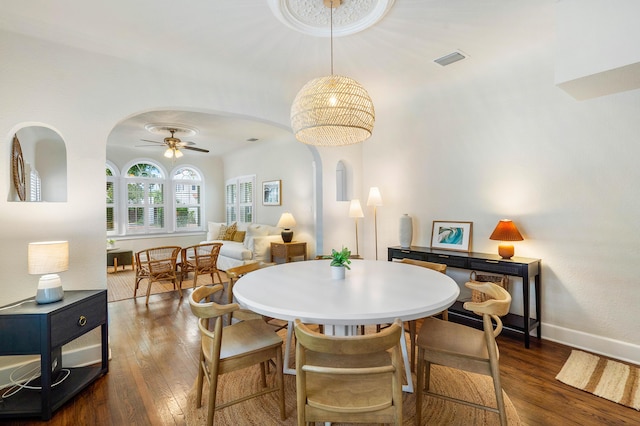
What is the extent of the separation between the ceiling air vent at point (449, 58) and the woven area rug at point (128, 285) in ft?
15.5

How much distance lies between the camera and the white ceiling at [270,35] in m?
2.28

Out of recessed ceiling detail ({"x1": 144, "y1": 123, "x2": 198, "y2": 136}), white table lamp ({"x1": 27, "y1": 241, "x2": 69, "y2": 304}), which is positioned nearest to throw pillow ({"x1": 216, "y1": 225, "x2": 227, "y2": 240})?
recessed ceiling detail ({"x1": 144, "y1": 123, "x2": 198, "y2": 136})

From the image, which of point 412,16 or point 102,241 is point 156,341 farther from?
point 412,16

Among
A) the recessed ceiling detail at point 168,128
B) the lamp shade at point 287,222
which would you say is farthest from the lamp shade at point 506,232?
the recessed ceiling detail at point 168,128

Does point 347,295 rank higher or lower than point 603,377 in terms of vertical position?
higher

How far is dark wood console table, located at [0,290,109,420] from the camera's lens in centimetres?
199

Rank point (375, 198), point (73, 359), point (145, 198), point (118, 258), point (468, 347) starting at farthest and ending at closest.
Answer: point (145, 198)
point (118, 258)
point (375, 198)
point (73, 359)
point (468, 347)

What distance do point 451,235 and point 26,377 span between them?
13.6ft

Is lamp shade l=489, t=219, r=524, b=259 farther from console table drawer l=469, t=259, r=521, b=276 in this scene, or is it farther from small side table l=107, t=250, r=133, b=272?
small side table l=107, t=250, r=133, b=272

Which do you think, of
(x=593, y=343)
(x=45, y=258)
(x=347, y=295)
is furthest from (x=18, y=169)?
(x=593, y=343)

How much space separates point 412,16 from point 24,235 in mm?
3419

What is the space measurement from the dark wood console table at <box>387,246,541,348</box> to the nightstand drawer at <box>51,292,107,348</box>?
3.13 metres

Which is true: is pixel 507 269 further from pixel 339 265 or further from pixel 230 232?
pixel 230 232

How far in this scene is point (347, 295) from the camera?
183 cm
